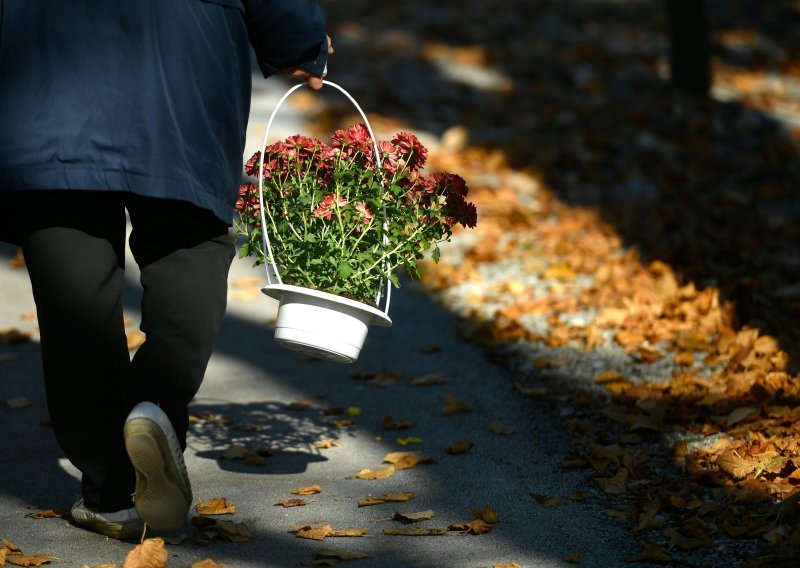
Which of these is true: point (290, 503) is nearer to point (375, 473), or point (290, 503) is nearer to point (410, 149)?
point (375, 473)

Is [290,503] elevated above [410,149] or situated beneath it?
situated beneath

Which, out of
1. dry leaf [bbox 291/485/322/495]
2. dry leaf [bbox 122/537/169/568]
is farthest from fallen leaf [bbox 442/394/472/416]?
dry leaf [bbox 122/537/169/568]

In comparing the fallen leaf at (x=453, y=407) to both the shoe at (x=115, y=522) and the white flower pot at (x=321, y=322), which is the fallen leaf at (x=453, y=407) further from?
the shoe at (x=115, y=522)

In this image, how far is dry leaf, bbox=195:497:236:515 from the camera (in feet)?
9.81

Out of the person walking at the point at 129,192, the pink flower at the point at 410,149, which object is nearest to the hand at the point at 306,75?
the person walking at the point at 129,192

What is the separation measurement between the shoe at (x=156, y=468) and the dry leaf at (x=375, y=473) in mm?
841

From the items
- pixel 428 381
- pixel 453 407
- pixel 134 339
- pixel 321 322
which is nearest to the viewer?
pixel 321 322

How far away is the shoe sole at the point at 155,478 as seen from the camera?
2430 millimetres

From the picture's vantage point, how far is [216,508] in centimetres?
300

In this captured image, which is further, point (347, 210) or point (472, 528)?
point (347, 210)

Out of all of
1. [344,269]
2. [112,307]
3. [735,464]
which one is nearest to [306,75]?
[344,269]

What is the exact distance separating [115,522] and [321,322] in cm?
78

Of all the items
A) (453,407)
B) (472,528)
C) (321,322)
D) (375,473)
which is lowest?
(472,528)

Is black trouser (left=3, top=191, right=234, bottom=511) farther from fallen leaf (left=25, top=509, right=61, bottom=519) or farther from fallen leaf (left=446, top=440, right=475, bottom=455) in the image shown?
fallen leaf (left=446, top=440, right=475, bottom=455)
